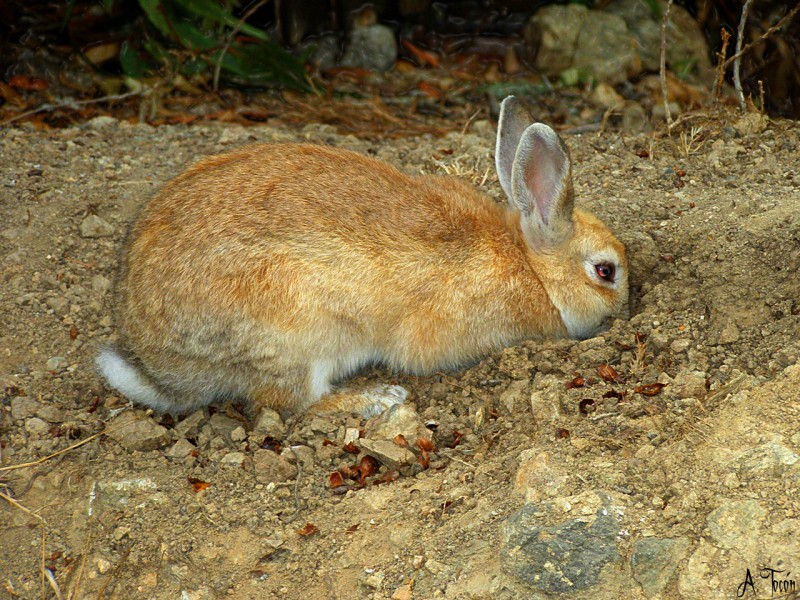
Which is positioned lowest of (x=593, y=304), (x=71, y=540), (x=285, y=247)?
(x=71, y=540)

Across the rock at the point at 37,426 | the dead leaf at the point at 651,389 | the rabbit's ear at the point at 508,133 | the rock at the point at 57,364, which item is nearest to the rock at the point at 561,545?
the dead leaf at the point at 651,389

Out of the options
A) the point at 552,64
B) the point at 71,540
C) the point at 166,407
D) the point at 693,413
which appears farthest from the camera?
the point at 552,64

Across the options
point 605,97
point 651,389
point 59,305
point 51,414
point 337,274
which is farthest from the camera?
point 605,97

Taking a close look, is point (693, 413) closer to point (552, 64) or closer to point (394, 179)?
point (394, 179)

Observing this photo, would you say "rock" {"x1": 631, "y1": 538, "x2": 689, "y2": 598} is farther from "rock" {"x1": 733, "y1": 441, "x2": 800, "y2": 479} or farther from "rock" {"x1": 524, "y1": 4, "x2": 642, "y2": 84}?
"rock" {"x1": 524, "y1": 4, "x2": 642, "y2": 84}

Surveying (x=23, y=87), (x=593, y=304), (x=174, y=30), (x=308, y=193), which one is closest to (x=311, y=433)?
(x=308, y=193)

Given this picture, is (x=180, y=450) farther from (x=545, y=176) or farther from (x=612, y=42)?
(x=612, y=42)

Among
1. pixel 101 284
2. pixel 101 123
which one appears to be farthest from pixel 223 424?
pixel 101 123
